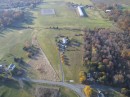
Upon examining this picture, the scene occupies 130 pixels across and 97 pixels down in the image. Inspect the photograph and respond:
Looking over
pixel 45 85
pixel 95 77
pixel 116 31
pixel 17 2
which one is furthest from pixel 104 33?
pixel 17 2

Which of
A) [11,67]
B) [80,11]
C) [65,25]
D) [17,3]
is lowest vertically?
[65,25]

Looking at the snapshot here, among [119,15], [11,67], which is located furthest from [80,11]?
[11,67]

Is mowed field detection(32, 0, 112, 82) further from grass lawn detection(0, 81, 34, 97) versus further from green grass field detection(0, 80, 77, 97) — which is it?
grass lawn detection(0, 81, 34, 97)

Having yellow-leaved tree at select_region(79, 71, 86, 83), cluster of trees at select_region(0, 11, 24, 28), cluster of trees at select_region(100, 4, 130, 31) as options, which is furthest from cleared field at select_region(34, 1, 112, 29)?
yellow-leaved tree at select_region(79, 71, 86, 83)

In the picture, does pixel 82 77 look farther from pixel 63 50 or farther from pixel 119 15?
pixel 119 15

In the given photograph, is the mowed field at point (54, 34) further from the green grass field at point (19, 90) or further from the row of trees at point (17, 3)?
the green grass field at point (19, 90)
